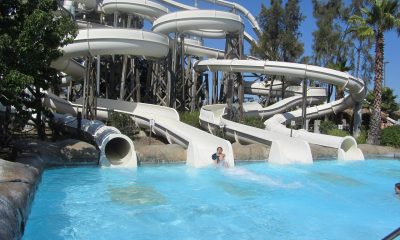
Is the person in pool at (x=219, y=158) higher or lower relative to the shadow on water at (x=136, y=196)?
higher

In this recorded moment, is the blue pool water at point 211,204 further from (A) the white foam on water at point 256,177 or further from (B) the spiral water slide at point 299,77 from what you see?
(B) the spiral water slide at point 299,77

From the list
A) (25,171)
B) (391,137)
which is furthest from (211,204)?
(391,137)

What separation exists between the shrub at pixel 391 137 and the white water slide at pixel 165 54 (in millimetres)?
2723

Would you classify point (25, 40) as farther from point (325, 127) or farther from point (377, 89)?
point (325, 127)

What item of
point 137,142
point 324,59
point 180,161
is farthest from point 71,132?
point 324,59

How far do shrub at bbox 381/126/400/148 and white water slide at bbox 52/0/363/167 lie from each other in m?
2.72

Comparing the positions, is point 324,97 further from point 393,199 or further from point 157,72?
point 393,199

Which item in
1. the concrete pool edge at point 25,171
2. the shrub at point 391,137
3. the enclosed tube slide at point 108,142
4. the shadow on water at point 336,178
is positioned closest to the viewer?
the concrete pool edge at point 25,171

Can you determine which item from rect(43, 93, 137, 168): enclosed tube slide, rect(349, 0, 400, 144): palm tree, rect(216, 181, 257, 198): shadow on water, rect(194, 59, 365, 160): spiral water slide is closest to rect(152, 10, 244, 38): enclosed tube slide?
rect(194, 59, 365, 160): spiral water slide

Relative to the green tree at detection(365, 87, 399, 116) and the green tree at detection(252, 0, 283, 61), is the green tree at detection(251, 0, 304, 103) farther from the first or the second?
the green tree at detection(365, 87, 399, 116)

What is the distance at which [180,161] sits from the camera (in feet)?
43.5

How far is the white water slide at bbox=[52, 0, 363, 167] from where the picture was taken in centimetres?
1407

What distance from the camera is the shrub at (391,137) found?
19.2 metres

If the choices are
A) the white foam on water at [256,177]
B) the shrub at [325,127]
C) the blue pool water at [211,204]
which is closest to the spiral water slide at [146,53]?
the white foam on water at [256,177]
